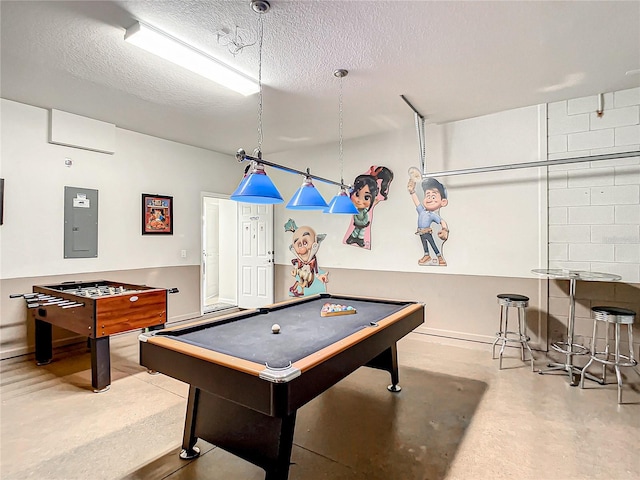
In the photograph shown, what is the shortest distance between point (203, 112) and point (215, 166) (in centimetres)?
199

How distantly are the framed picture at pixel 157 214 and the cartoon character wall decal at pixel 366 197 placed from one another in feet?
8.87

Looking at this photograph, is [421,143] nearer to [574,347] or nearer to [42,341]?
[574,347]

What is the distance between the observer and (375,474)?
1911mm

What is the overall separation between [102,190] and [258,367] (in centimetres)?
404

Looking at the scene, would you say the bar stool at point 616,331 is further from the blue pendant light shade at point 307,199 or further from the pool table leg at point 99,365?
the pool table leg at point 99,365

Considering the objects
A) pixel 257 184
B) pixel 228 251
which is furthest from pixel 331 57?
pixel 228 251

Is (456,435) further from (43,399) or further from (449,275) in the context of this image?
(43,399)

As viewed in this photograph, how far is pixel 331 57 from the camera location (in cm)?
277

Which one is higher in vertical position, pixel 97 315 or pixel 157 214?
pixel 157 214

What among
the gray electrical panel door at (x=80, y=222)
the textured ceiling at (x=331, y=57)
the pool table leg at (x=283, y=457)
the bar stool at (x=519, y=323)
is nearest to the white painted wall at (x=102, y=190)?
the gray electrical panel door at (x=80, y=222)

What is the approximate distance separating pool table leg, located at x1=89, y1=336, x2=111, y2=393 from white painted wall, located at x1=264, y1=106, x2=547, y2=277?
10.4ft

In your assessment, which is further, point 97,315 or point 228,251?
point 228,251

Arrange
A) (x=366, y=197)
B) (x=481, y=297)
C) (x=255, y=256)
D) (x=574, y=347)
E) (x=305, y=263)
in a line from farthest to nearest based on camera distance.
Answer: (x=255, y=256)
(x=305, y=263)
(x=366, y=197)
(x=481, y=297)
(x=574, y=347)

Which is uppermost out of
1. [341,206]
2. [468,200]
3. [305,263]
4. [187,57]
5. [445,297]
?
[187,57]
